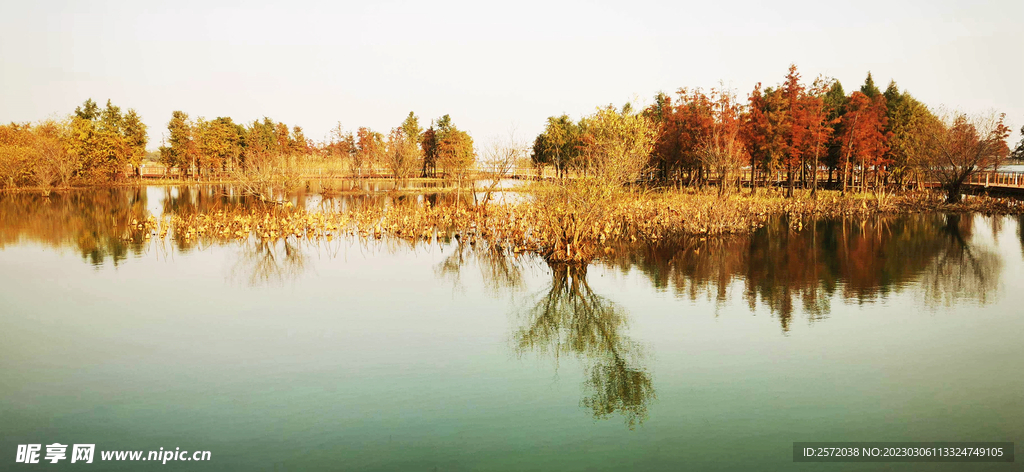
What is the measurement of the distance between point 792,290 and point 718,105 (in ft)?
114

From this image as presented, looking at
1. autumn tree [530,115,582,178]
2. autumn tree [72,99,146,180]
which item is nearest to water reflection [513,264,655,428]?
autumn tree [530,115,582,178]

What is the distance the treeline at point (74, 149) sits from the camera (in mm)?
65188

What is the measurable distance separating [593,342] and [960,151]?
41.2m

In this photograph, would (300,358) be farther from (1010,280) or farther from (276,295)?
(1010,280)

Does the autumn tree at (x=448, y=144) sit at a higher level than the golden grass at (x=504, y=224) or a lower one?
higher

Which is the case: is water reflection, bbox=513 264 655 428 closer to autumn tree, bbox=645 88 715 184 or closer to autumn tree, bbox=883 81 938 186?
autumn tree, bbox=645 88 715 184

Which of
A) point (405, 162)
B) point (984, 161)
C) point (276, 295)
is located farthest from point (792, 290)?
point (405, 162)

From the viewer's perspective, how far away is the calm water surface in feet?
32.7

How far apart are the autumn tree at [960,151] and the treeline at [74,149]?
7630 centimetres

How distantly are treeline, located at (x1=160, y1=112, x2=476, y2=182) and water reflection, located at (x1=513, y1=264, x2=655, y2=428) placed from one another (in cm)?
5447

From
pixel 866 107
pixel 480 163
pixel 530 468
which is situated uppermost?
pixel 866 107

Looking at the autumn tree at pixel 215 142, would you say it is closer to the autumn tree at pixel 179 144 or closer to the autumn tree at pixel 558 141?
the autumn tree at pixel 179 144

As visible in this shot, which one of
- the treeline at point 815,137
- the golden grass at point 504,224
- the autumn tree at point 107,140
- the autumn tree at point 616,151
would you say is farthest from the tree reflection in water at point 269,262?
the autumn tree at point 107,140

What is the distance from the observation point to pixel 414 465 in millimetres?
9211
